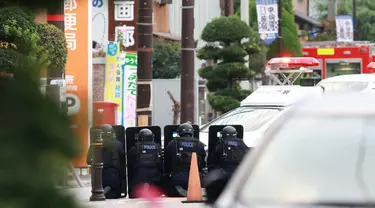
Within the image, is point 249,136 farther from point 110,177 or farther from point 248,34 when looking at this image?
point 248,34

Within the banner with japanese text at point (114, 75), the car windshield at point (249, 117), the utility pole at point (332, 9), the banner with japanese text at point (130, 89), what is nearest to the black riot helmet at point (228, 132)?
the car windshield at point (249, 117)

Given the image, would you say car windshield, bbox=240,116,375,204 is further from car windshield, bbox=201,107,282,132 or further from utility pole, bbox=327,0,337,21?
utility pole, bbox=327,0,337,21

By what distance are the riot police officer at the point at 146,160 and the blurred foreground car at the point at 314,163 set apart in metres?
7.19

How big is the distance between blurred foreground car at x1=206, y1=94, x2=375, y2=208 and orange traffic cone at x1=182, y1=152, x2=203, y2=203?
6.98m

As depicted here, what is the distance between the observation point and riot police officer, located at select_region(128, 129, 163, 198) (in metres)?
12.0

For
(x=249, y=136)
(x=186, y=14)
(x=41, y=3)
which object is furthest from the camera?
(x=186, y=14)

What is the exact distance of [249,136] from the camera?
14.5 meters

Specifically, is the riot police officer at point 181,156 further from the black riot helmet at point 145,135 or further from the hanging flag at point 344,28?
the hanging flag at point 344,28

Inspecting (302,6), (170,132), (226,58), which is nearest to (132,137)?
(170,132)

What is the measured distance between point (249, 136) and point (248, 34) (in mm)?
11158

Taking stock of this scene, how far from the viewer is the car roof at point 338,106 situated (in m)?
4.69

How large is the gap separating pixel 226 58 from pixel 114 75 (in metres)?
6.56

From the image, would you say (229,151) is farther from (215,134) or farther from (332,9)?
(332,9)

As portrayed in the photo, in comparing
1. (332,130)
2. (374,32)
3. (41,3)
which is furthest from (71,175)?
(374,32)
